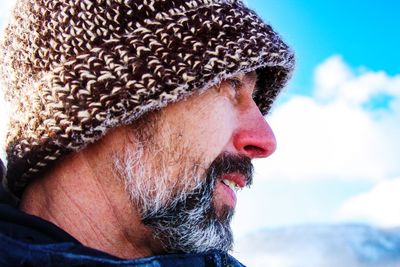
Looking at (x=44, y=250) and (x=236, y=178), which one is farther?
(x=236, y=178)

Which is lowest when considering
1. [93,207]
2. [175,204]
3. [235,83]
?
[93,207]

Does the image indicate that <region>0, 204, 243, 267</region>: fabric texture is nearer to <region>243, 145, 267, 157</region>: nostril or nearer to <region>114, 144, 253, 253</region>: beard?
<region>114, 144, 253, 253</region>: beard

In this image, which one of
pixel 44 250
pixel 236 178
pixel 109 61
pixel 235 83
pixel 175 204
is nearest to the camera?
pixel 44 250

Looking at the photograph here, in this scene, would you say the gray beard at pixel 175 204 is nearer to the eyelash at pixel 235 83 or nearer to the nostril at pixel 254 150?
the nostril at pixel 254 150

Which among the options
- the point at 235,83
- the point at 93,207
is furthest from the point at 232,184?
the point at 93,207

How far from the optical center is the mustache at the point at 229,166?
88.9 inches

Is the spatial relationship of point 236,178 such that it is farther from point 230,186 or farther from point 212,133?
point 212,133

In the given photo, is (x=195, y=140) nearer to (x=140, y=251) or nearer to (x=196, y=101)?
(x=196, y=101)

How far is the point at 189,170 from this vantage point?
2240 mm

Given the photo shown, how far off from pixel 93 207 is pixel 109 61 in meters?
0.57

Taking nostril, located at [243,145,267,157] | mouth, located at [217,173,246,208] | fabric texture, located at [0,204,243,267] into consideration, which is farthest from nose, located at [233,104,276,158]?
fabric texture, located at [0,204,243,267]

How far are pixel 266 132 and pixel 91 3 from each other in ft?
2.82

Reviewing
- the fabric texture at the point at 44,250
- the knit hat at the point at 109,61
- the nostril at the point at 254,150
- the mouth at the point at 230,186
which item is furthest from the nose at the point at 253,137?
the fabric texture at the point at 44,250

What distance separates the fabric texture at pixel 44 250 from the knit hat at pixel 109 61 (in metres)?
0.30
